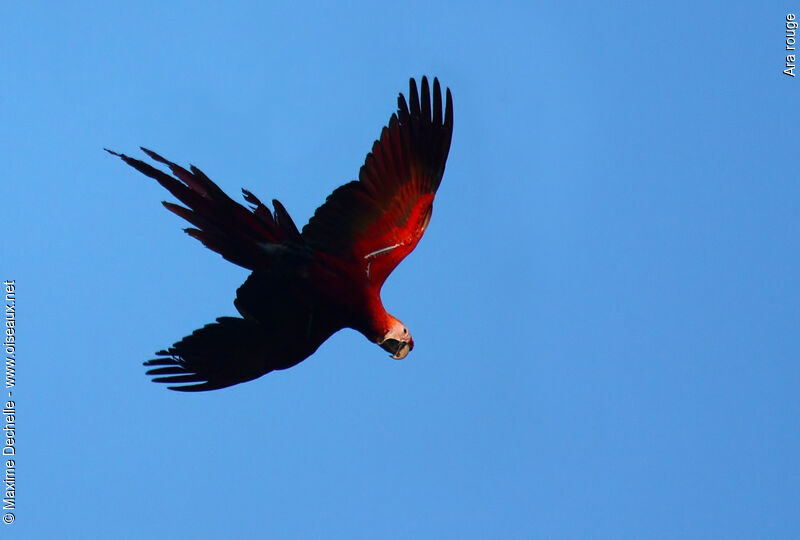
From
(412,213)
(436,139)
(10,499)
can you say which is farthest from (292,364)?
(10,499)

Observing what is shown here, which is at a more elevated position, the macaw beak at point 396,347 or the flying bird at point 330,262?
the flying bird at point 330,262

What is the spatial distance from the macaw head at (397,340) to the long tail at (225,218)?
53.9 inches

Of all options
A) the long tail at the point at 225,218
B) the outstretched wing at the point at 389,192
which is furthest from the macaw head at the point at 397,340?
the long tail at the point at 225,218

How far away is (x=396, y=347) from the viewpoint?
1207cm

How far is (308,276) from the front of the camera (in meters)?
11.8

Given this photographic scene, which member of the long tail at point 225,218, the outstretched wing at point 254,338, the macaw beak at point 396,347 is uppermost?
the long tail at point 225,218

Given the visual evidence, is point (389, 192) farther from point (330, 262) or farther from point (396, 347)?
point (396, 347)

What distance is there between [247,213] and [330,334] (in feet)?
5.78

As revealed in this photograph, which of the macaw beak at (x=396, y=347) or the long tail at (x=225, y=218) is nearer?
the long tail at (x=225, y=218)

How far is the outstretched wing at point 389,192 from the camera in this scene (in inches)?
471

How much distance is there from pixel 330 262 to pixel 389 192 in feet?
3.32

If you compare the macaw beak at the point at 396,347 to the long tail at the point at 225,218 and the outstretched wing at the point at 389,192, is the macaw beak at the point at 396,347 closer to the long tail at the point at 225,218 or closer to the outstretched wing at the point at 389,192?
the outstretched wing at the point at 389,192

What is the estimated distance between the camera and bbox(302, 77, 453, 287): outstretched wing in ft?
39.2

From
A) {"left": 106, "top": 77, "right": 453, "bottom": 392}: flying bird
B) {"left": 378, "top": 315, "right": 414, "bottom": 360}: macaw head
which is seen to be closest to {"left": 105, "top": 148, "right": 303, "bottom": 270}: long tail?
{"left": 106, "top": 77, "right": 453, "bottom": 392}: flying bird
